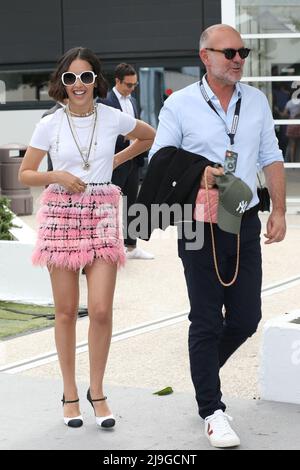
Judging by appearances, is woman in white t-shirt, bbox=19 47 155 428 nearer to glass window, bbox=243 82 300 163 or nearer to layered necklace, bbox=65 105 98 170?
layered necklace, bbox=65 105 98 170

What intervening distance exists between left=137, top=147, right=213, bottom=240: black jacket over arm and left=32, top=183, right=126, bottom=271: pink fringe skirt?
284 mm

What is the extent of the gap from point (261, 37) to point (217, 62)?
11478 millimetres

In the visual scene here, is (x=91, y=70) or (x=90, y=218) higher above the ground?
(x=91, y=70)

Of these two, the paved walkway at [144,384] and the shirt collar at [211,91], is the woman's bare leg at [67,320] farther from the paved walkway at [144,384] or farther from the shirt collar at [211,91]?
the shirt collar at [211,91]

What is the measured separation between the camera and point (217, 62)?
5145 mm

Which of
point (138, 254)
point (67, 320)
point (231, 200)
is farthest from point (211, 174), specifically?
point (138, 254)

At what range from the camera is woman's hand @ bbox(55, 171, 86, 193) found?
5.27 meters

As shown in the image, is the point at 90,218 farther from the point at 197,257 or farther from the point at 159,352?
the point at 159,352

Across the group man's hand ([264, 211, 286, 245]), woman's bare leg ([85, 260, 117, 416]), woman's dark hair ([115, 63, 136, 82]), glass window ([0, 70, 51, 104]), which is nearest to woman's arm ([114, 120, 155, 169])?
woman's bare leg ([85, 260, 117, 416])

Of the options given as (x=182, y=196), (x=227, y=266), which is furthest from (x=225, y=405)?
(x=182, y=196)

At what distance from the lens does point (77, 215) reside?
5352 mm

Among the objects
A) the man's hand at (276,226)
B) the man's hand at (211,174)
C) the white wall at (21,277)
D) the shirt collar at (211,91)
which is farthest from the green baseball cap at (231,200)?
the white wall at (21,277)

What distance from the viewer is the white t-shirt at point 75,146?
536 cm

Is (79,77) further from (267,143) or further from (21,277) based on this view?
(21,277)
